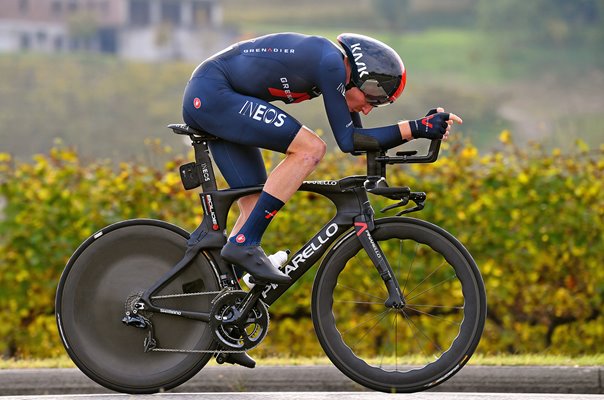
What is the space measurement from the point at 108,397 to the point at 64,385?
104cm

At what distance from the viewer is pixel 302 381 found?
20.4 ft

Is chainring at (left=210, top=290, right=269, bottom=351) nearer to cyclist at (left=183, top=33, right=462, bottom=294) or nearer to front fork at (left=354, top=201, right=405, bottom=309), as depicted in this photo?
cyclist at (left=183, top=33, right=462, bottom=294)

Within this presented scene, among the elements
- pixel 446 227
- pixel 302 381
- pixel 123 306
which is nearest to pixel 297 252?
pixel 123 306

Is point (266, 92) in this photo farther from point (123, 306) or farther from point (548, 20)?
point (548, 20)

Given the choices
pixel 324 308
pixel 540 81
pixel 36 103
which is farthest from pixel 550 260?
pixel 540 81

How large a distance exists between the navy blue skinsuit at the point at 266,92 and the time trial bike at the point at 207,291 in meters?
0.14

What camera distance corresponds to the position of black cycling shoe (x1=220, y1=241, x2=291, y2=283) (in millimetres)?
5043

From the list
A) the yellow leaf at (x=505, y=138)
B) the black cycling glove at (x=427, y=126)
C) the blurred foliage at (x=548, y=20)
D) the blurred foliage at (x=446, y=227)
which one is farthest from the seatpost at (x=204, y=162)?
the blurred foliage at (x=548, y=20)

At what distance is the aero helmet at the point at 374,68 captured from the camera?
4953mm

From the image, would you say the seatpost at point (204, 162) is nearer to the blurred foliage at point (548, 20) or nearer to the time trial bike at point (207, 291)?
the time trial bike at point (207, 291)

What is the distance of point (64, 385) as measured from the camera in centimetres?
618

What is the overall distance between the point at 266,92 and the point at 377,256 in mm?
882

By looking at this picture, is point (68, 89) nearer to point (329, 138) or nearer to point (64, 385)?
point (329, 138)

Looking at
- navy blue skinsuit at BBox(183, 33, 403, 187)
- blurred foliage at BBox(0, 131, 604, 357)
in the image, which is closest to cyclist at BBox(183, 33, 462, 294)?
navy blue skinsuit at BBox(183, 33, 403, 187)
